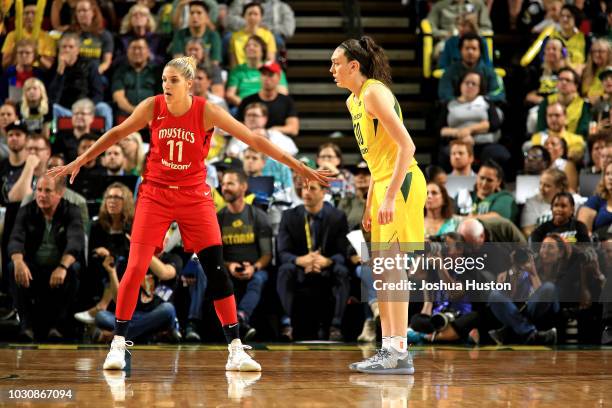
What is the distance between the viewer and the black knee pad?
6.05 metres

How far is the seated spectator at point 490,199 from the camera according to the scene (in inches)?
359

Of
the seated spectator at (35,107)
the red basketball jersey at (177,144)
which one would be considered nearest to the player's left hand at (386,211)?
the red basketball jersey at (177,144)

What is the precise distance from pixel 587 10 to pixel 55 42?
635 cm

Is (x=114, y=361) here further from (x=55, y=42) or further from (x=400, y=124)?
(x=55, y=42)

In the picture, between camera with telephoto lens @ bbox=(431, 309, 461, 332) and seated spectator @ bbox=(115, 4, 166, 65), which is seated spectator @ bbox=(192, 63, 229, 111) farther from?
camera with telephoto lens @ bbox=(431, 309, 461, 332)

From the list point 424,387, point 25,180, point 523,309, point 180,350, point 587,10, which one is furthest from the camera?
point 587,10

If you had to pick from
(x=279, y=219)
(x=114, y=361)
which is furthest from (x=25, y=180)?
(x=114, y=361)

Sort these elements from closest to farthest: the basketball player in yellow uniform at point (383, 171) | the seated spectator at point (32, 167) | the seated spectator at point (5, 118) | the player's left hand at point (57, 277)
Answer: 1. the basketball player in yellow uniform at point (383, 171)
2. the player's left hand at point (57, 277)
3. the seated spectator at point (32, 167)
4. the seated spectator at point (5, 118)

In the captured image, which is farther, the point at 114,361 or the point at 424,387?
the point at 114,361

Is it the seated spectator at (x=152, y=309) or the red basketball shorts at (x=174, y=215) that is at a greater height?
the red basketball shorts at (x=174, y=215)

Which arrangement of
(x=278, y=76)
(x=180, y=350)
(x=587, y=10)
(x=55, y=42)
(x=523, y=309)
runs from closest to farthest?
1. (x=180, y=350)
2. (x=523, y=309)
3. (x=278, y=76)
4. (x=55, y=42)
5. (x=587, y=10)

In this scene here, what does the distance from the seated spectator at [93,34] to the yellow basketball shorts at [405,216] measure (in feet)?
21.0

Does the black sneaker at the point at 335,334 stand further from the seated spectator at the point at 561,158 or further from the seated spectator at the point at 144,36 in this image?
the seated spectator at the point at 144,36

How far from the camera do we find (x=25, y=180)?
9148 mm
